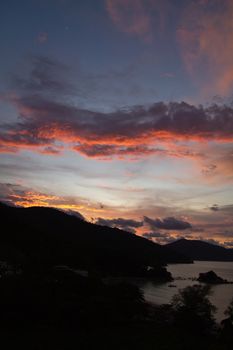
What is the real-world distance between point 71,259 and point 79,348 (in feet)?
499

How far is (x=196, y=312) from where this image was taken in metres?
69.1

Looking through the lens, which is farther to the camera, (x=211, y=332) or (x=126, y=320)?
(x=211, y=332)

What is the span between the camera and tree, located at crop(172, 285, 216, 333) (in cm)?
6606

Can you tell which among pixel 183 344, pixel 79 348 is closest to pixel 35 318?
pixel 79 348

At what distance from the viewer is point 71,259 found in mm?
191375

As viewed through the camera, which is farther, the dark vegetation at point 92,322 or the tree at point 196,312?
the tree at point 196,312

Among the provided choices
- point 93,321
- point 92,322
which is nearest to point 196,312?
point 93,321

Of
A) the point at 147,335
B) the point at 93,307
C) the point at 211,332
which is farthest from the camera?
the point at 211,332

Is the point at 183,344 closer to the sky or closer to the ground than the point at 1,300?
closer to the ground

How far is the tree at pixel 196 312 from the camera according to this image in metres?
66.1

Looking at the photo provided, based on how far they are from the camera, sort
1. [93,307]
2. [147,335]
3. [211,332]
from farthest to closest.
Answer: [211,332], [93,307], [147,335]

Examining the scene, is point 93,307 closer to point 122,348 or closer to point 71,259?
point 122,348

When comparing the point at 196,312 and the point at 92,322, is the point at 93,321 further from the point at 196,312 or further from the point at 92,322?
the point at 196,312

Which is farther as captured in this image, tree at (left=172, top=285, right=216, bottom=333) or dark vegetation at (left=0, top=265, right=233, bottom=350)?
tree at (left=172, top=285, right=216, bottom=333)
